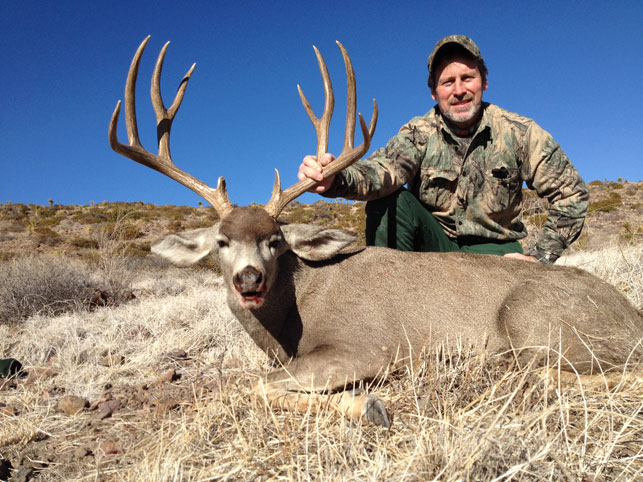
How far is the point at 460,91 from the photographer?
5207 mm

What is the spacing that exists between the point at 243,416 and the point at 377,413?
2.70 ft

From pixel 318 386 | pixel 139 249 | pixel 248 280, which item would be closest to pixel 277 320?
pixel 248 280

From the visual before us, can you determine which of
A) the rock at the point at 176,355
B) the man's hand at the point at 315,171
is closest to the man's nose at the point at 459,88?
the man's hand at the point at 315,171

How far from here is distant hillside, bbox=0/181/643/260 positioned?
58.5 ft

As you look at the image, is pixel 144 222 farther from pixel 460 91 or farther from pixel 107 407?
pixel 107 407

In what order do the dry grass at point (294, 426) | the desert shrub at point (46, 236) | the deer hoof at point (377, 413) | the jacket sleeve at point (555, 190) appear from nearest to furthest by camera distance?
the dry grass at point (294, 426), the deer hoof at point (377, 413), the jacket sleeve at point (555, 190), the desert shrub at point (46, 236)

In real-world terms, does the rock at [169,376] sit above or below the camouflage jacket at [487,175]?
below

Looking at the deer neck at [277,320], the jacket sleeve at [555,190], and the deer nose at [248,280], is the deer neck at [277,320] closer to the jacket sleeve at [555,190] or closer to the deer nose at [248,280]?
the deer nose at [248,280]

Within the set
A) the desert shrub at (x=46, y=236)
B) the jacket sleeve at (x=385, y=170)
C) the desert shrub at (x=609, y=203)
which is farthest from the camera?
the desert shrub at (x=609, y=203)

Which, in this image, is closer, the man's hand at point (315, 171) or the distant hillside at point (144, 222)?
the man's hand at point (315, 171)

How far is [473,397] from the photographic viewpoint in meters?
2.62

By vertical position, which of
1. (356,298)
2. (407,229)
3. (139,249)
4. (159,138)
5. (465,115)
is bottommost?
(356,298)

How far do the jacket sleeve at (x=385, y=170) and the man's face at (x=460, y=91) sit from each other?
425mm

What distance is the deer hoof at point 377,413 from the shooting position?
2400 millimetres
